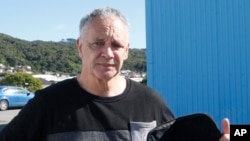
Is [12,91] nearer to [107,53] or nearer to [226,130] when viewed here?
[107,53]

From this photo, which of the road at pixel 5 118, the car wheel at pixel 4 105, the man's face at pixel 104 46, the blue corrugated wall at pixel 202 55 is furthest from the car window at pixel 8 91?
the man's face at pixel 104 46

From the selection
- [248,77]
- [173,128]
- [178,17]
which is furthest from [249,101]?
[173,128]

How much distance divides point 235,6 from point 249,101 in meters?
1.62

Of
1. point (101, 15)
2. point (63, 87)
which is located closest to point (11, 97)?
point (63, 87)

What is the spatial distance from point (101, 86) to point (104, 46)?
0.69 ft

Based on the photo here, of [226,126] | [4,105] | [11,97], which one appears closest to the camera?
[226,126]

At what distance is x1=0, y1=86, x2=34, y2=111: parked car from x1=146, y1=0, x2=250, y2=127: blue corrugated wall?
12.4 metres

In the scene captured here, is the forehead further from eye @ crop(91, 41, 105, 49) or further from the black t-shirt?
the black t-shirt

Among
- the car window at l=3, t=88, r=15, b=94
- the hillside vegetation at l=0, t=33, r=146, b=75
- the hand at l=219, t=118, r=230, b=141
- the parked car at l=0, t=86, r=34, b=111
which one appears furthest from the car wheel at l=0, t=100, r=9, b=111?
the hillside vegetation at l=0, t=33, r=146, b=75

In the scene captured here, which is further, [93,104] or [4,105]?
[4,105]

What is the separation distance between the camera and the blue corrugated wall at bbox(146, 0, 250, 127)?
24.0 ft

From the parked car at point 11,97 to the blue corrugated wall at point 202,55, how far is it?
12.4m

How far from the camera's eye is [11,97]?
19188 millimetres

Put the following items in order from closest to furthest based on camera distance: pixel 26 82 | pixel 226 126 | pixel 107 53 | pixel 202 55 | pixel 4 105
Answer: pixel 226 126, pixel 107 53, pixel 202 55, pixel 4 105, pixel 26 82
